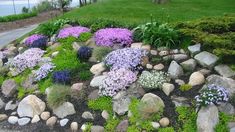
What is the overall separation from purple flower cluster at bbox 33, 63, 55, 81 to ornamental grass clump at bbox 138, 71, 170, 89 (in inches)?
79.9

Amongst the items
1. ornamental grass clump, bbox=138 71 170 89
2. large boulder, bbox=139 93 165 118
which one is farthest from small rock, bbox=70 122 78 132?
ornamental grass clump, bbox=138 71 170 89

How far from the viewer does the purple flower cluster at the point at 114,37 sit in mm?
8422

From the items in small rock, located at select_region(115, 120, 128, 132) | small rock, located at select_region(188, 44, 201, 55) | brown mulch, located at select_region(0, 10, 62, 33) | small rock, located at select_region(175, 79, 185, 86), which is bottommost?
brown mulch, located at select_region(0, 10, 62, 33)

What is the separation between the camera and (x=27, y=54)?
29.2 feet

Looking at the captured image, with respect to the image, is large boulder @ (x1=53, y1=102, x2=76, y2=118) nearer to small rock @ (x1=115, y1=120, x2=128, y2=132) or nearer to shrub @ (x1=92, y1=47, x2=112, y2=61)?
small rock @ (x1=115, y1=120, x2=128, y2=132)

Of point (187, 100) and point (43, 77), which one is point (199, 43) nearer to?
point (187, 100)

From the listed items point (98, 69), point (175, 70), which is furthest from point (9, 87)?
point (175, 70)

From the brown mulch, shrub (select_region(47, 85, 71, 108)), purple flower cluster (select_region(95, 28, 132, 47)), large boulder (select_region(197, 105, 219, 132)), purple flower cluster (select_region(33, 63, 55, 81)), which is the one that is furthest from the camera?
the brown mulch

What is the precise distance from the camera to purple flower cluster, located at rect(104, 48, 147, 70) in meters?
7.43

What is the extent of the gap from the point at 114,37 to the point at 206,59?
227 centimetres

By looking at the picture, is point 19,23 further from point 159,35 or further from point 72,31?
point 159,35

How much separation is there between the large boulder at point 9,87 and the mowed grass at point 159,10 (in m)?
7.02

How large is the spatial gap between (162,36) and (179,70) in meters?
1.02

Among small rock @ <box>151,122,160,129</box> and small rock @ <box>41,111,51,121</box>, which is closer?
small rock @ <box>151,122,160,129</box>
